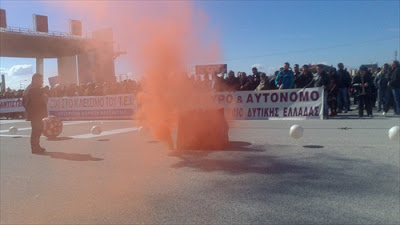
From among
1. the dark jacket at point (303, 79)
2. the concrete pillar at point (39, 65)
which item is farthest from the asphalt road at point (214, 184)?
the concrete pillar at point (39, 65)

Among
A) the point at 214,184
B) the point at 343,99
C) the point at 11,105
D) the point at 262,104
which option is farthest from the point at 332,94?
the point at 11,105

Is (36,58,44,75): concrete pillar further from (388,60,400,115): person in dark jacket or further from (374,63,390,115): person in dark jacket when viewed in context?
(388,60,400,115): person in dark jacket

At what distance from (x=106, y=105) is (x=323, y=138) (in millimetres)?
12769

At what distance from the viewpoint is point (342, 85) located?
13.7 m

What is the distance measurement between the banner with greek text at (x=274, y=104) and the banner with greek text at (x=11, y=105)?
15.8m

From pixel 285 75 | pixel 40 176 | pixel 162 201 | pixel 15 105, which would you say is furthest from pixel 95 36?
pixel 15 105

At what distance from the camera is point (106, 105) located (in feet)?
59.7

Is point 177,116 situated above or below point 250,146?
above

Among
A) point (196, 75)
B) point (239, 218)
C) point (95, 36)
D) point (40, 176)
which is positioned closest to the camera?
point (239, 218)

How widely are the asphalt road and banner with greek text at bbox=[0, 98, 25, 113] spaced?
17.0 meters

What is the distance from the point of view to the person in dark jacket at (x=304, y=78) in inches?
534

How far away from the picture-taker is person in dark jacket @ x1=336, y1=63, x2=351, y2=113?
1362cm

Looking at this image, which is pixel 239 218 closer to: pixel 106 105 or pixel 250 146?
pixel 250 146

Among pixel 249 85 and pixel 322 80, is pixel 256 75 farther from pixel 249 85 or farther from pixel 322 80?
pixel 322 80
